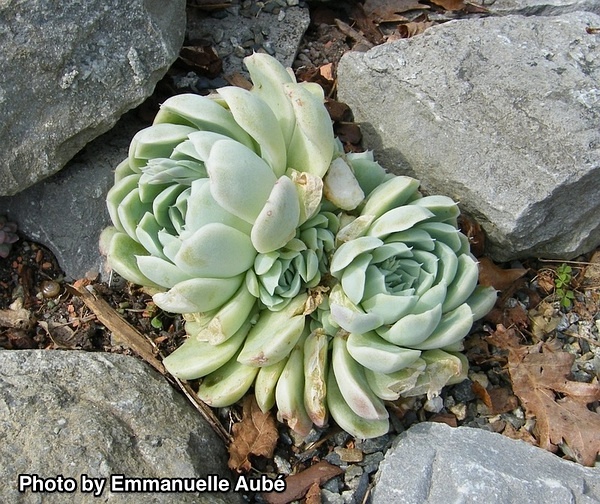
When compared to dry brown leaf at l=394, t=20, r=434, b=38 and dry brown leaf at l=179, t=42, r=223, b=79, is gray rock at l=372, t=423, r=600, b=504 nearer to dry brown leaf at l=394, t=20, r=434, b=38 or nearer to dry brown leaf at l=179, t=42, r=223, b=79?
dry brown leaf at l=179, t=42, r=223, b=79

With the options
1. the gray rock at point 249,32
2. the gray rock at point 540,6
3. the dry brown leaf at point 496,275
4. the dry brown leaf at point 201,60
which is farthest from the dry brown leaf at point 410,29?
the dry brown leaf at point 496,275

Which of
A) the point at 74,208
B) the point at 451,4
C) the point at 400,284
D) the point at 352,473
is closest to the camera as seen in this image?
the point at 400,284

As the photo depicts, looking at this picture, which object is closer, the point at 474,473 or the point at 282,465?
the point at 474,473

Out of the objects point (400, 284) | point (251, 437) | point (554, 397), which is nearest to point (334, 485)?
point (251, 437)

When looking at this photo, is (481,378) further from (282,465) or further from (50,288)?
(50,288)

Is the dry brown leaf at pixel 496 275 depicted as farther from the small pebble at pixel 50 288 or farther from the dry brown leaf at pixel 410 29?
the small pebble at pixel 50 288

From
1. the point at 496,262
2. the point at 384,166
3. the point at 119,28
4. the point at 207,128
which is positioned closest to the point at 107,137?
the point at 119,28

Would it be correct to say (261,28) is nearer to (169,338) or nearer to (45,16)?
(45,16)
